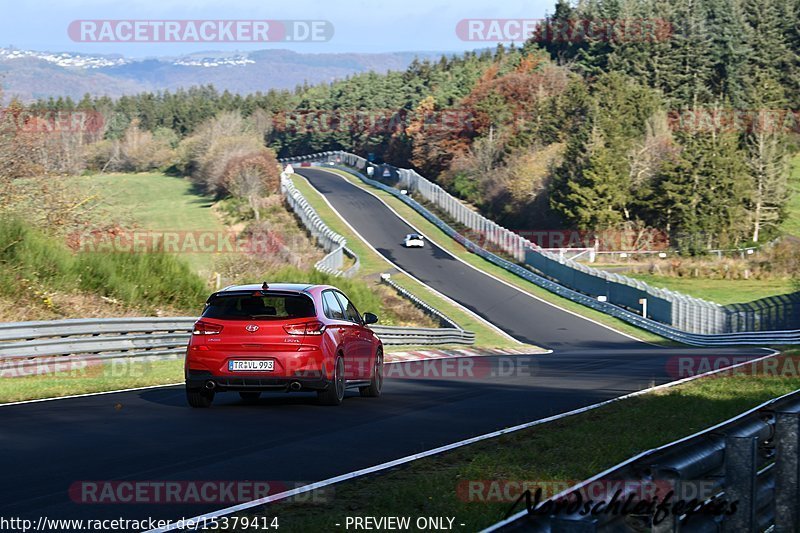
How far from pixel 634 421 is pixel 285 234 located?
6527cm

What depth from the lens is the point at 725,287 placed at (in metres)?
66.3

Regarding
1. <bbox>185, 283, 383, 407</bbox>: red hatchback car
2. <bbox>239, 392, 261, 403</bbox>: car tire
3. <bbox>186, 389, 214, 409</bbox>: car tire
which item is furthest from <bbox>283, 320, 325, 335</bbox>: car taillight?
<bbox>239, 392, 261, 403</bbox>: car tire

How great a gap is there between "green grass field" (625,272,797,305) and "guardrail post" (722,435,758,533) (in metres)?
57.1

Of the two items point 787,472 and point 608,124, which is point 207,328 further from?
point 608,124

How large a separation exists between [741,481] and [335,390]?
9.25 metres

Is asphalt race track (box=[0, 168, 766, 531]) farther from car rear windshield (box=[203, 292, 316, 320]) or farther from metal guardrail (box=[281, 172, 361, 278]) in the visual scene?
metal guardrail (box=[281, 172, 361, 278])

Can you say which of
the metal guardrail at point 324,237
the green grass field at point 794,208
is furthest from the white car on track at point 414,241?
the green grass field at point 794,208

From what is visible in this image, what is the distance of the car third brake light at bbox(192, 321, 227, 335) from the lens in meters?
14.0

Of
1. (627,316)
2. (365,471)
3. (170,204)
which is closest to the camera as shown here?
(365,471)

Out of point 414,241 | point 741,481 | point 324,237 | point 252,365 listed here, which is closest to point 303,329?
point 252,365

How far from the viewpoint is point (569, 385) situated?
18.9 m

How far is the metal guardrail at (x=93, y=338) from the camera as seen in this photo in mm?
18656

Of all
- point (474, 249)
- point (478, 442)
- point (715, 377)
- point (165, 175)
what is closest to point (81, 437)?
point (478, 442)

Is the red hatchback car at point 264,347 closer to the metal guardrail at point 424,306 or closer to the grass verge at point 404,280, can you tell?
the grass verge at point 404,280
